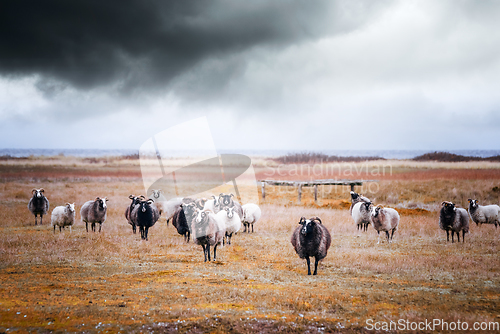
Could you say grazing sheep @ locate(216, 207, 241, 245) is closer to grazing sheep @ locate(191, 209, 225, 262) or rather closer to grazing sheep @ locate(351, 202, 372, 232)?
grazing sheep @ locate(191, 209, 225, 262)

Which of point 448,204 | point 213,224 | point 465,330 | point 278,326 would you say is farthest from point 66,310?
point 448,204

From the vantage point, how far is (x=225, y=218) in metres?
13.4

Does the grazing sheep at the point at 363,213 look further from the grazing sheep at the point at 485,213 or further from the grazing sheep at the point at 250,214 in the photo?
the grazing sheep at the point at 250,214

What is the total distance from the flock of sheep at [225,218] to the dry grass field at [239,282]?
0.69 m

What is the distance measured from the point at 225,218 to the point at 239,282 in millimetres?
4902

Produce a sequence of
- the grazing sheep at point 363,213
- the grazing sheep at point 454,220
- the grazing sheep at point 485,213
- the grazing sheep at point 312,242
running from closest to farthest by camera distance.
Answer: the grazing sheep at point 312,242
the grazing sheep at point 454,220
the grazing sheep at point 485,213
the grazing sheep at point 363,213

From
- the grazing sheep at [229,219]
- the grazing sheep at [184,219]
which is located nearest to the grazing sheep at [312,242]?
the grazing sheep at [229,219]

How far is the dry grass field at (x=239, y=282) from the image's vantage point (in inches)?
248

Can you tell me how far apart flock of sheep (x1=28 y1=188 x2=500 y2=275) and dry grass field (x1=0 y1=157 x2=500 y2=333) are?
2.28ft

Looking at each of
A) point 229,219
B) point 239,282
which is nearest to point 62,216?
point 229,219

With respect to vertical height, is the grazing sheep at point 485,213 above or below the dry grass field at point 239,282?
above

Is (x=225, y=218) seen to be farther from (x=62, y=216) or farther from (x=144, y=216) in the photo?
(x=62, y=216)

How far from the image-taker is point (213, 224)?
36.4 feet

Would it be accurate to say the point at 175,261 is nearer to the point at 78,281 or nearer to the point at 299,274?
the point at 78,281
